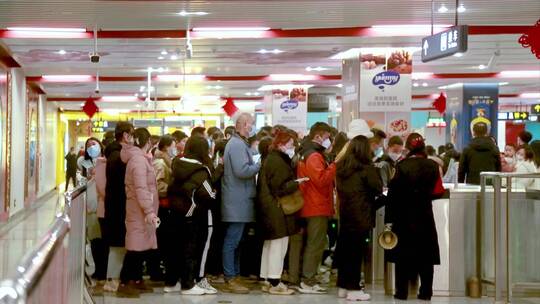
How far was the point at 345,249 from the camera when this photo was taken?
7383 millimetres

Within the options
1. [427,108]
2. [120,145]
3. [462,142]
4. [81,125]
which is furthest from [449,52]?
[81,125]

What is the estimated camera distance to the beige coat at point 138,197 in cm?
699

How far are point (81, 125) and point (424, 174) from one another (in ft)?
119

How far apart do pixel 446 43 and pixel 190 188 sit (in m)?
3.66

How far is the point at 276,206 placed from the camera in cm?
750

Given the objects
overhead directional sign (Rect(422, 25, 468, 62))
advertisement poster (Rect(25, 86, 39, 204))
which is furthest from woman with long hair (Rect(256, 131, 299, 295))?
advertisement poster (Rect(25, 86, 39, 204))

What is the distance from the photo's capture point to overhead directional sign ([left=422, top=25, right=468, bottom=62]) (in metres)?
8.62

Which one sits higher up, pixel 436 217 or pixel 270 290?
pixel 436 217

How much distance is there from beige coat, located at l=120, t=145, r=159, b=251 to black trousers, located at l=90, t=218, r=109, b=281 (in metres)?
0.95

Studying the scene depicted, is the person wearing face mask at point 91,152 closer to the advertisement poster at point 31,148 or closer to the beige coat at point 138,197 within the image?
the beige coat at point 138,197

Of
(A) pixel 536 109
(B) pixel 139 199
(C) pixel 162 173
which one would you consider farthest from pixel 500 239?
(A) pixel 536 109

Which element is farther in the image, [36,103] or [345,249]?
[36,103]

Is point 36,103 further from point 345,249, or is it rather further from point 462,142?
point 345,249

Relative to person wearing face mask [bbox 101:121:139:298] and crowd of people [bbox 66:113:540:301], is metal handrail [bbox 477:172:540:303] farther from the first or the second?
person wearing face mask [bbox 101:121:139:298]
